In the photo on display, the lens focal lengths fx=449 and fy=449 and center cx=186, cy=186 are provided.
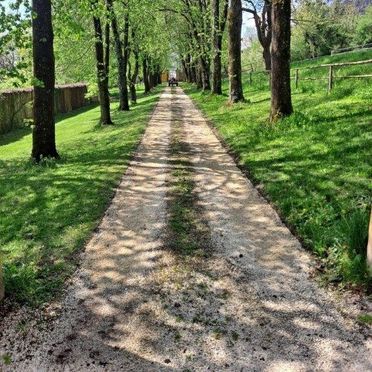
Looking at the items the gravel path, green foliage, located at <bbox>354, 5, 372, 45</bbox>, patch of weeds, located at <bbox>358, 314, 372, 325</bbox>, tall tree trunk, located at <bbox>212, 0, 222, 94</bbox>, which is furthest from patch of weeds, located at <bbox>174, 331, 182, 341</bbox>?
green foliage, located at <bbox>354, 5, 372, 45</bbox>

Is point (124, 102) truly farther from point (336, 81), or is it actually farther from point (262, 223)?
point (262, 223)

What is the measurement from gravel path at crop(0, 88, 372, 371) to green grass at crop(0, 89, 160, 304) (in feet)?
1.11

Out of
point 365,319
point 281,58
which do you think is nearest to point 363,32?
point 281,58

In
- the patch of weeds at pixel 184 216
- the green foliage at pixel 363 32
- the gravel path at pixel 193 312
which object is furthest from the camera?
the green foliage at pixel 363 32

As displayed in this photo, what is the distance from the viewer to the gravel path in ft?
13.3

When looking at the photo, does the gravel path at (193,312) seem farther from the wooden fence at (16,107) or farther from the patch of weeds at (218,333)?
the wooden fence at (16,107)

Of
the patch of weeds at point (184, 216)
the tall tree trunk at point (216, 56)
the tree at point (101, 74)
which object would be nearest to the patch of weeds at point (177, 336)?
the patch of weeds at point (184, 216)

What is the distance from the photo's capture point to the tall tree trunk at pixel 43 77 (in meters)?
11.8

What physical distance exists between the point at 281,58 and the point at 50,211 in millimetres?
8565

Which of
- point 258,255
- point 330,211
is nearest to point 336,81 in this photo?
point 330,211

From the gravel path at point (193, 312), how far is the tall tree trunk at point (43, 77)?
247 inches

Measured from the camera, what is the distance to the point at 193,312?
4.76 m

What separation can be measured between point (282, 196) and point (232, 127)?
739cm

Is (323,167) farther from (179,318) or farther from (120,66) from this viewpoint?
(120,66)
